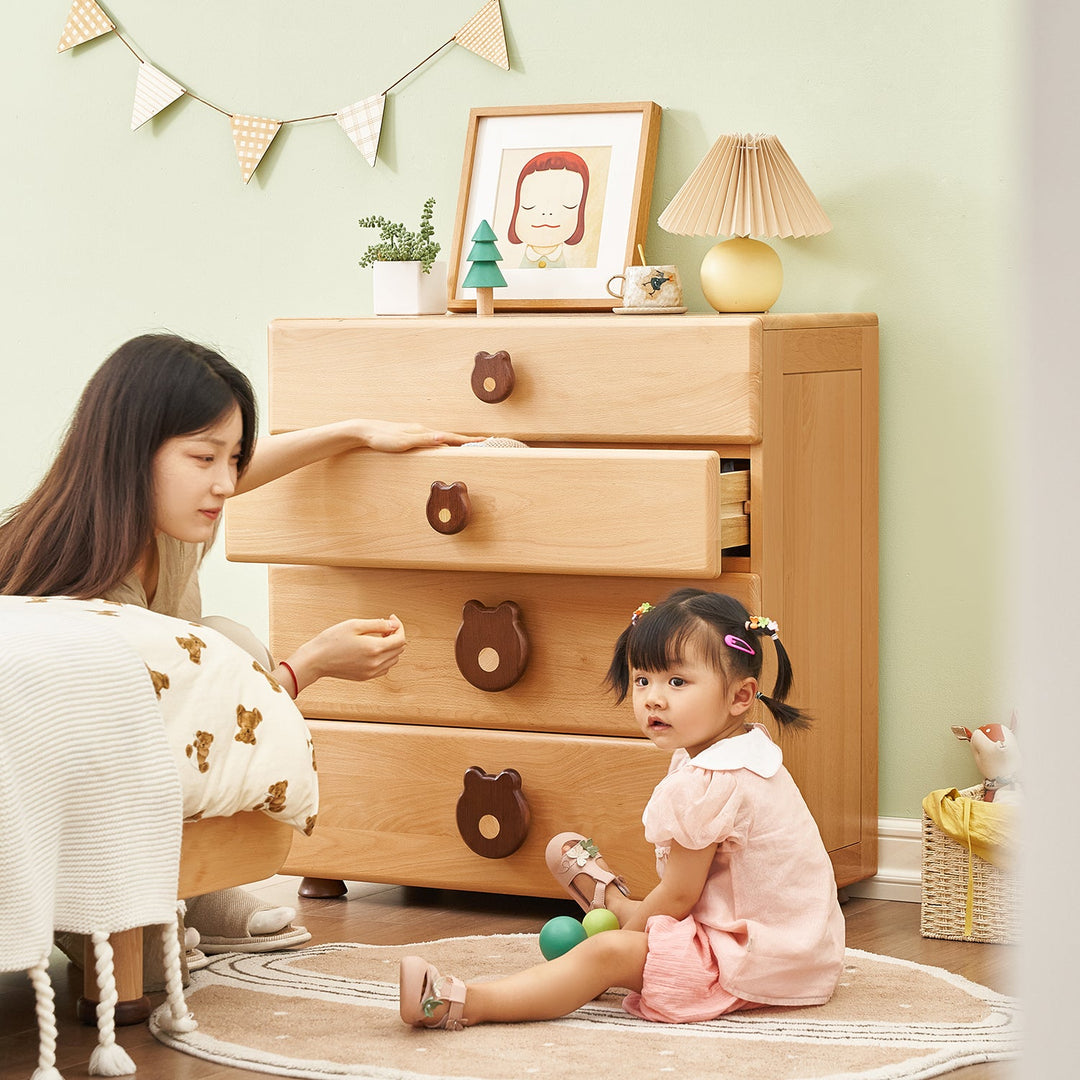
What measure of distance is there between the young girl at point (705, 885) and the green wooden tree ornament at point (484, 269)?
0.68 metres

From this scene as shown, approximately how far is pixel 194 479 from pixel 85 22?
1427 millimetres

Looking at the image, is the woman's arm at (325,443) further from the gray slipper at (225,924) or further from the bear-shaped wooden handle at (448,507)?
the gray slipper at (225,924)

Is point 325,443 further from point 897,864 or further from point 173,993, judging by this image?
point 897,864

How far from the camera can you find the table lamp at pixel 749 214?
2.03 meters

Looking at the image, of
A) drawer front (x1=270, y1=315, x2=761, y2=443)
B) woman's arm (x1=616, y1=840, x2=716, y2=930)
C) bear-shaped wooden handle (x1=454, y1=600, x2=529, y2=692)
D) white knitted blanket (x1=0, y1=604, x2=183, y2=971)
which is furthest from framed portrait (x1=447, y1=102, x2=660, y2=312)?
white knitted blanket (x1=0, y1=604, x2=183, y2=971)

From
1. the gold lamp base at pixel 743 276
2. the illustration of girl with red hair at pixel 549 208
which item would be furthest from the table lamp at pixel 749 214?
the illustration of girl with red hair at pixel 549 208

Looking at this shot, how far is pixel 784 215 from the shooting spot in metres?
2.02

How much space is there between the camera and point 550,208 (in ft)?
7.38

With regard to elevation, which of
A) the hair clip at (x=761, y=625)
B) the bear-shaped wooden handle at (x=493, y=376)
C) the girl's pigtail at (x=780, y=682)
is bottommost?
the girl's pigtail at (x=780, y=682)

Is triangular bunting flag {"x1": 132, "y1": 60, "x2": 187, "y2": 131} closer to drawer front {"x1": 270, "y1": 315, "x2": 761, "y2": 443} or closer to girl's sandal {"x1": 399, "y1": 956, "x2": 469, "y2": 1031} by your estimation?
drawer front {"x1": 270, "y1": 315, "x2": 761, "y2": 443}

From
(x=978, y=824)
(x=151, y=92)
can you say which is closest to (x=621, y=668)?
(x=978, y=824)

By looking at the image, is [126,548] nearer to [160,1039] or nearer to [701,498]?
[160,1039]

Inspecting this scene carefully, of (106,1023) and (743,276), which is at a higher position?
(743,276)

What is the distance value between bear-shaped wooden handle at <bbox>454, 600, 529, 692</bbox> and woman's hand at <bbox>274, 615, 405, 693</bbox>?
0.17 meters
